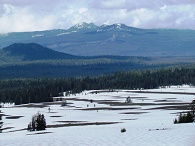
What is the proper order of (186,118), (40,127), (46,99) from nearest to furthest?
(186,118)
(40,127)
(46,99)

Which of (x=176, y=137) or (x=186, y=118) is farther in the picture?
(x=186, y=118)

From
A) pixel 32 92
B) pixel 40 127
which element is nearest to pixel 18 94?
pixel 32 92

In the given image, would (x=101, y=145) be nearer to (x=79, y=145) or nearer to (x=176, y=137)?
(x=79, y=145)

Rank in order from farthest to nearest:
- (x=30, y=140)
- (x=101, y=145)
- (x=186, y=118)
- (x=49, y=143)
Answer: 1. (x=186, y=118)
2. (x=30, y=140)
3. (x=49, y=143)
4. (x=101, y=145)

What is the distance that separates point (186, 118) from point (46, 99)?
418 ft

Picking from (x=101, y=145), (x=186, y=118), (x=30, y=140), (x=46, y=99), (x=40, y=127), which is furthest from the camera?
(x=46, y=99)

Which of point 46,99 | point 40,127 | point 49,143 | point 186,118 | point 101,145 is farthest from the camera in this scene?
point 46,99

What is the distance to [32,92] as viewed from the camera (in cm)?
18725

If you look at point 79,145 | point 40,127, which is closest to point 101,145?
point 79,145

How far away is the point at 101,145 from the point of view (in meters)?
38.8

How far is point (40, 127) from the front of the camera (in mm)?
63406

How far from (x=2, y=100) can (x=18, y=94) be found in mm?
6627

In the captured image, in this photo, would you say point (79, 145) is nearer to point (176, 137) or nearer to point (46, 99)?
point (176, 137)

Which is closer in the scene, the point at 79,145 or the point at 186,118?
the point at 79,145
